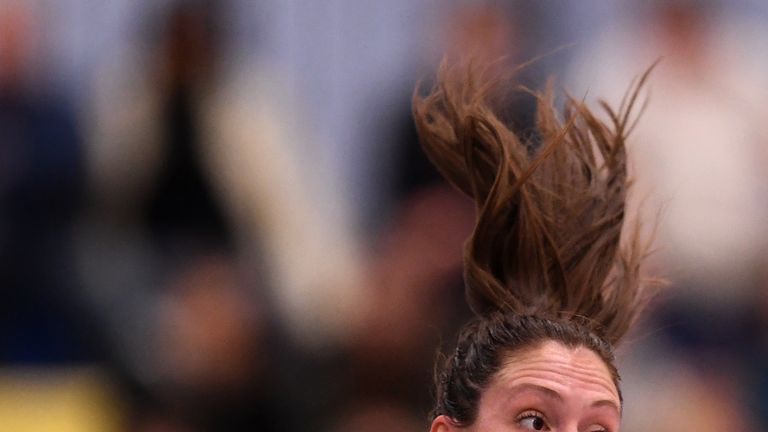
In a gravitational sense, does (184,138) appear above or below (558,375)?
below

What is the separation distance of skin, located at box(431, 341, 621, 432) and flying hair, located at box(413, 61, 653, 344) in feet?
0.90

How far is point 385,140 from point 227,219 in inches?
35.1

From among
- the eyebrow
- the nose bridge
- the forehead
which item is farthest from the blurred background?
the nose bridge

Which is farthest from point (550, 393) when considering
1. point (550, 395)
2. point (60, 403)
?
point (60, 403)

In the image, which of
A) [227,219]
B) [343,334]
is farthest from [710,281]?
[227,219]

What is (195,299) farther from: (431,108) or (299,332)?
(431,108)

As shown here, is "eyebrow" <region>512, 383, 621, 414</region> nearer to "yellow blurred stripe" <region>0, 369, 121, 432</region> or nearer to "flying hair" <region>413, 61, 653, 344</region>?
"flying hair" <region>413, 61, 653, 344</region>

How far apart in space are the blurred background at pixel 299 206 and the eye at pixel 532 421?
1612mm

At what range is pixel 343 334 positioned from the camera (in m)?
6.68

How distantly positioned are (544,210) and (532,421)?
0.83 m

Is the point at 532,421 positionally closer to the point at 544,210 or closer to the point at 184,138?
the point at 544,210

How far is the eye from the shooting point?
425 centimetres

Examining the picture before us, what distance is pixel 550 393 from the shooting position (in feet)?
14.1

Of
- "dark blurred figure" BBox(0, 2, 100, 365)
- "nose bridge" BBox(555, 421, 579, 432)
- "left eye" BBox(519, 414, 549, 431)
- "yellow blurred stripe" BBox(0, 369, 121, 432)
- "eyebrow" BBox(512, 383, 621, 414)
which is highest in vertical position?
"eyebrow" BBox(512, 383, 621, 414)
